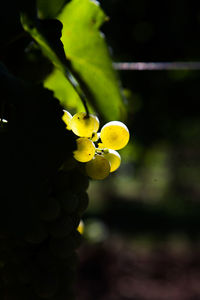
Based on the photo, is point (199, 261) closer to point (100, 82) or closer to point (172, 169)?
point (100, 82)

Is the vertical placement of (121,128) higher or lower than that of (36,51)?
lower

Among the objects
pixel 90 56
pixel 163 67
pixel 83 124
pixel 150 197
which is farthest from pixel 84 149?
pixel 150 197

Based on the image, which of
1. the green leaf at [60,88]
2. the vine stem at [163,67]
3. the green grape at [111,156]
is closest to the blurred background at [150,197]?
the vine stem at [163,67]

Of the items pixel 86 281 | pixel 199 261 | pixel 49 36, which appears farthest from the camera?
pixel 199 261

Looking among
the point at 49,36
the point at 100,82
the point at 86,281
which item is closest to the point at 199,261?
the point at 86,281

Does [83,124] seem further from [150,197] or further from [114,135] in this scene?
[150,197]

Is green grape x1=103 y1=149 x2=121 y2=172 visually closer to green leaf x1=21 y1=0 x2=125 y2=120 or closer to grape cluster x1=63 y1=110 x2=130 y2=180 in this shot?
grape cluster x1=63 y1=110 x2=130 y2=180
